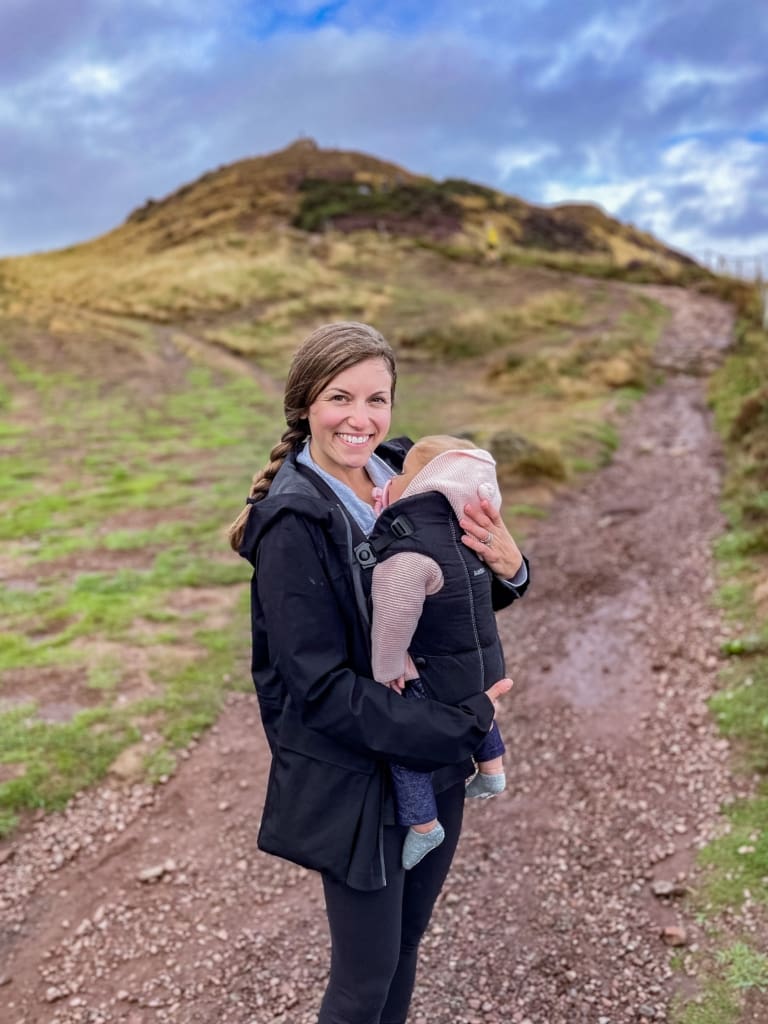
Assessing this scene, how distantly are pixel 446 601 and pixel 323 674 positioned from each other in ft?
1.27

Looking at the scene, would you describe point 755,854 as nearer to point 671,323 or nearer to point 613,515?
point 613,515

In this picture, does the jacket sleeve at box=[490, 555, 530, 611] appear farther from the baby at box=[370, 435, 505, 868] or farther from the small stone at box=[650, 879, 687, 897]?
the small stone at box=[650, 879, 687, 897]

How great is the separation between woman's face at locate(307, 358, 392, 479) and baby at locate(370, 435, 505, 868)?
0.14 meters

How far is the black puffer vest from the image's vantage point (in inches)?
78.8

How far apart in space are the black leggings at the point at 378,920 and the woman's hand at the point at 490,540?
27.8 inches

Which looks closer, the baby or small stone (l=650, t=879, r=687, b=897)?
the baby

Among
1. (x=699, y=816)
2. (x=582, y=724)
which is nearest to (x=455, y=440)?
(x=699, y=816)

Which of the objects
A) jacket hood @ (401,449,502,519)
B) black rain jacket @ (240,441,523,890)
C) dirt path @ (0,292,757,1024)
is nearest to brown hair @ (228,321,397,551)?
black rain jacket @ (240,441,523,890)

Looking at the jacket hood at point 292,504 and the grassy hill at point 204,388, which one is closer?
the jacket hood at point 292,504

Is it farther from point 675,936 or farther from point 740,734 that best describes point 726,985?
point 740,734

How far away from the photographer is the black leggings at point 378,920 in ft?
7.04

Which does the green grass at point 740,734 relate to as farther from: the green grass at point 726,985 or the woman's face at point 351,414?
the woman's face at point 351,414

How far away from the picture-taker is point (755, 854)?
388 centimetres

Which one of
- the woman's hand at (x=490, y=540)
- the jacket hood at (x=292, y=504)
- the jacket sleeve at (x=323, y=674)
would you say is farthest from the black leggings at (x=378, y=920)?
the jacket hood at (x=292, y=504)
